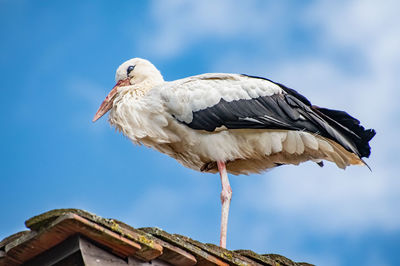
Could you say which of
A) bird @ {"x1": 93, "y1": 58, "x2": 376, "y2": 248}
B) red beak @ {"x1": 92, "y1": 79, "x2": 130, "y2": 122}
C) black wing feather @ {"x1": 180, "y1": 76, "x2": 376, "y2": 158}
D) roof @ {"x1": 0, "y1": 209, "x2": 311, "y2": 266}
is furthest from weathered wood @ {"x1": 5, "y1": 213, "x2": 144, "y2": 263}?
red beak @ {"x1": 92, "y1": 79, "x2": 130, "y2": 122}

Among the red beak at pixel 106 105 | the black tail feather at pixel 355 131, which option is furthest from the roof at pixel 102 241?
Answer: the red beak at pixel 106 105

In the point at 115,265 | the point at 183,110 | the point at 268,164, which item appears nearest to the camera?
the point at 115,265

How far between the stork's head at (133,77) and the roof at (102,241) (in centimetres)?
410

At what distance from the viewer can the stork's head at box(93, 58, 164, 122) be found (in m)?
9.15

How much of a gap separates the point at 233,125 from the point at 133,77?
5.71 ft

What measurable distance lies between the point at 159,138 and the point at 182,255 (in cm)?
→ 350

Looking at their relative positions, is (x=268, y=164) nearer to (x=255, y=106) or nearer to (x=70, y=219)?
(x=255, y=106)

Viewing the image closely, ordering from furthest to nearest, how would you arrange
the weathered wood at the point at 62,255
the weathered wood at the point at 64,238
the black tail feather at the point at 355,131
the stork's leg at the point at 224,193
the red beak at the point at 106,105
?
the red beak at the point at 106,105 < the black tail feather at the point at 355,131 < the stork's leg at the point at 224,193 < the weathered wood at the point at 62,255 < the weathered wood at the point at 64,238

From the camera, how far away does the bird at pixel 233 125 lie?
8281 mm

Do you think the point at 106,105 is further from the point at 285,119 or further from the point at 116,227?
the point at 116,227

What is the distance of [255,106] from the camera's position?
27.8 feet

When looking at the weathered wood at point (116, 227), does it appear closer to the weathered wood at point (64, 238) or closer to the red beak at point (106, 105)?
the weathered wood at point (64, 238)

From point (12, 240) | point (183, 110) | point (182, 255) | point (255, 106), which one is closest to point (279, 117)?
point (255, 106)

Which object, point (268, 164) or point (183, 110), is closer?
point (183, 110)
